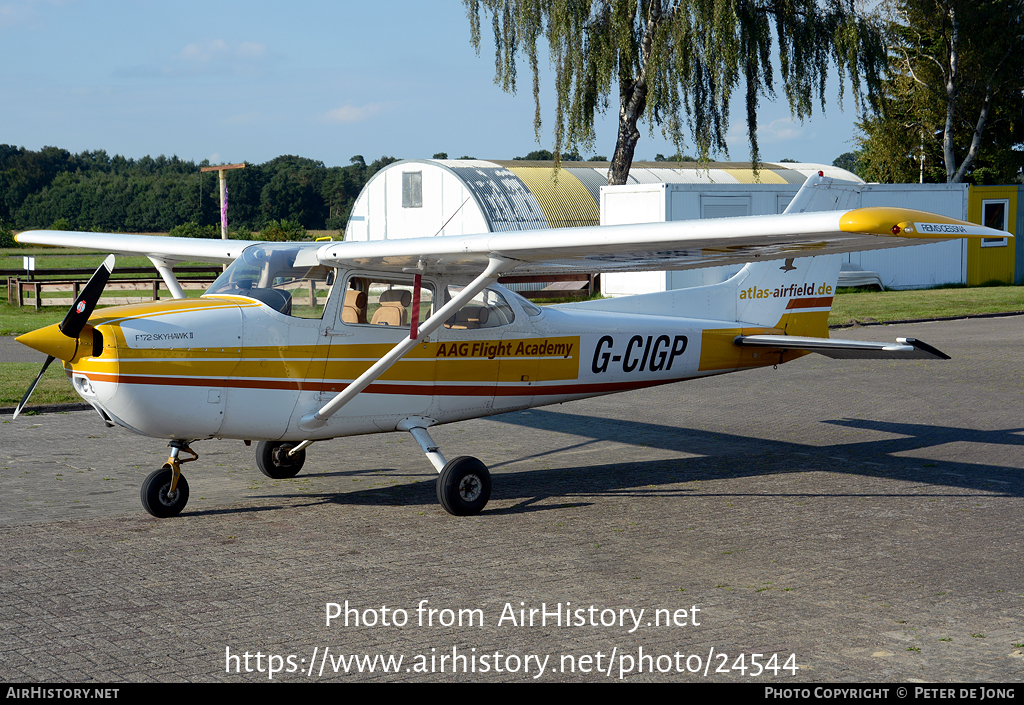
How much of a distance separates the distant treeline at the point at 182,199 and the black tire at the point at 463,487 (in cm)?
8410

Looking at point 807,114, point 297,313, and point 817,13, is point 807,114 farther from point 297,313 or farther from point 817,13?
point 297,313

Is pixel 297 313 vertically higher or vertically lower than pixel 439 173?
lower

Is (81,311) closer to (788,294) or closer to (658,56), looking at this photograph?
(788,294)

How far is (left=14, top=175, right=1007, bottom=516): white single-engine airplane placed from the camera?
6.55 metres

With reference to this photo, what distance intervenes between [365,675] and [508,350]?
4.27m

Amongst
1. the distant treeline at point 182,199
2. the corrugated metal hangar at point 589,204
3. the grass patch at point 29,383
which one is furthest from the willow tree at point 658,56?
the distant treeline at point 182,199

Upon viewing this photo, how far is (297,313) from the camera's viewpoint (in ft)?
24.2

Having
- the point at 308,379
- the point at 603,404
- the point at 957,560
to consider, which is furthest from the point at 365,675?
the point at 603,404

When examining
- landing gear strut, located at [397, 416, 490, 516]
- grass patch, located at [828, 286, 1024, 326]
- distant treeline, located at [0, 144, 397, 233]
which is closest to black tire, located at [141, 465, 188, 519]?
landing gear strut, located at [397, 416, 490, 516]

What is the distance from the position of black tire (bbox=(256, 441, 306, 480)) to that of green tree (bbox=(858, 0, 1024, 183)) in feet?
88.0

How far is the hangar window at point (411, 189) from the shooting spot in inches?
1206

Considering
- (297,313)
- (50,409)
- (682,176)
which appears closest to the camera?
(297,313)

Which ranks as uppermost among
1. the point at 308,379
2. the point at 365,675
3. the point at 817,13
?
the point at 817,13

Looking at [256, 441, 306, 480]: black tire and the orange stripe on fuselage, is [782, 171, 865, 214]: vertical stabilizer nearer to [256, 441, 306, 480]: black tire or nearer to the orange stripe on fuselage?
the orange stripe on fuselage
